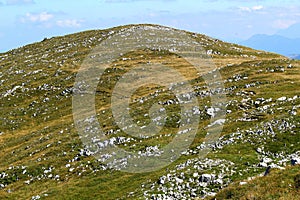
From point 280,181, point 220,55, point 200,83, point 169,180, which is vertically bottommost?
point 169,180

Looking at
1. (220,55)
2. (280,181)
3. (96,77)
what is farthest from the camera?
(220,55)

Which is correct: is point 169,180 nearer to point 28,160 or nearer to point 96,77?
point 28,160

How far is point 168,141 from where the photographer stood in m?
42.3

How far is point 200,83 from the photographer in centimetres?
7100

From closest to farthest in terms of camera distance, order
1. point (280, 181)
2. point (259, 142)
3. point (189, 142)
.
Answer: point (280, 181)
point (259, 142)
point (189, 142)

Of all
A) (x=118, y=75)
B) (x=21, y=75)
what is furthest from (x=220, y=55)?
(x=21, y=75)

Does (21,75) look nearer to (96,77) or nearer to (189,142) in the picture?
(96,77)

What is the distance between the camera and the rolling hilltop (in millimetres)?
28609

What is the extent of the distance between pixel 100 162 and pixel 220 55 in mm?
76526

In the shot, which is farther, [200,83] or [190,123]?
[200,83]

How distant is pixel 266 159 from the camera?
31328mm

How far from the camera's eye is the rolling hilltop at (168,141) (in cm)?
2861

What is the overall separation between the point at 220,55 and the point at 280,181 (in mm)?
90248

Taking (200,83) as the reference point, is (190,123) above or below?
below
